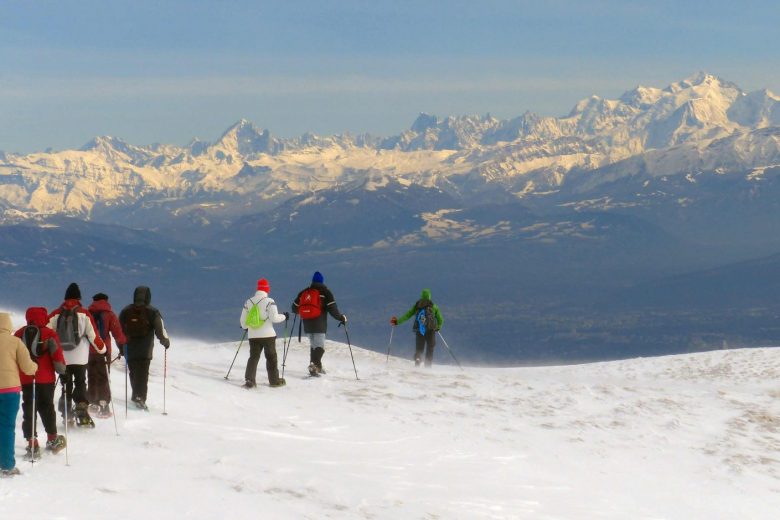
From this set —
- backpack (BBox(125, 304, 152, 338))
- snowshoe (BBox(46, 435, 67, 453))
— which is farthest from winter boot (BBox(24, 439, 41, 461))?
backpack (BBox(125, 304, 152, 338))

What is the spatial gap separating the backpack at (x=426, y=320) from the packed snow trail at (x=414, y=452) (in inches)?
117

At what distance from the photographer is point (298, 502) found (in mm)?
12453

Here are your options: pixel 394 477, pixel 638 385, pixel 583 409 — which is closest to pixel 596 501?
pixel 394 477

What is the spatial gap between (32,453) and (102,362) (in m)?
3.57

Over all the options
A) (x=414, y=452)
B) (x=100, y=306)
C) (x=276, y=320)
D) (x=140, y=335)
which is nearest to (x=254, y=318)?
(x=276, y=320)

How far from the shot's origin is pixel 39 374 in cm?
1267

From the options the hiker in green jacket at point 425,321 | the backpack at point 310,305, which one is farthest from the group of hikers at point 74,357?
the hiker in green jacket at point 425,321

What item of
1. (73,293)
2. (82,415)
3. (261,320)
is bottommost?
(82,415)

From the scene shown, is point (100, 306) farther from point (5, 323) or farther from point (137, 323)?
point (5, 323)

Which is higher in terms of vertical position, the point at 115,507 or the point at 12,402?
the point at 12,402

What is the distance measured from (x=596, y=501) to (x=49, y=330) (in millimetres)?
9066

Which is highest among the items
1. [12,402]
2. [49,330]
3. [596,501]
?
[49,330]

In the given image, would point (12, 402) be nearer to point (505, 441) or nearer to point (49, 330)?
point (49, 330)

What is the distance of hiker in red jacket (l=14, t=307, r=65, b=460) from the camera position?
12.5 meters
